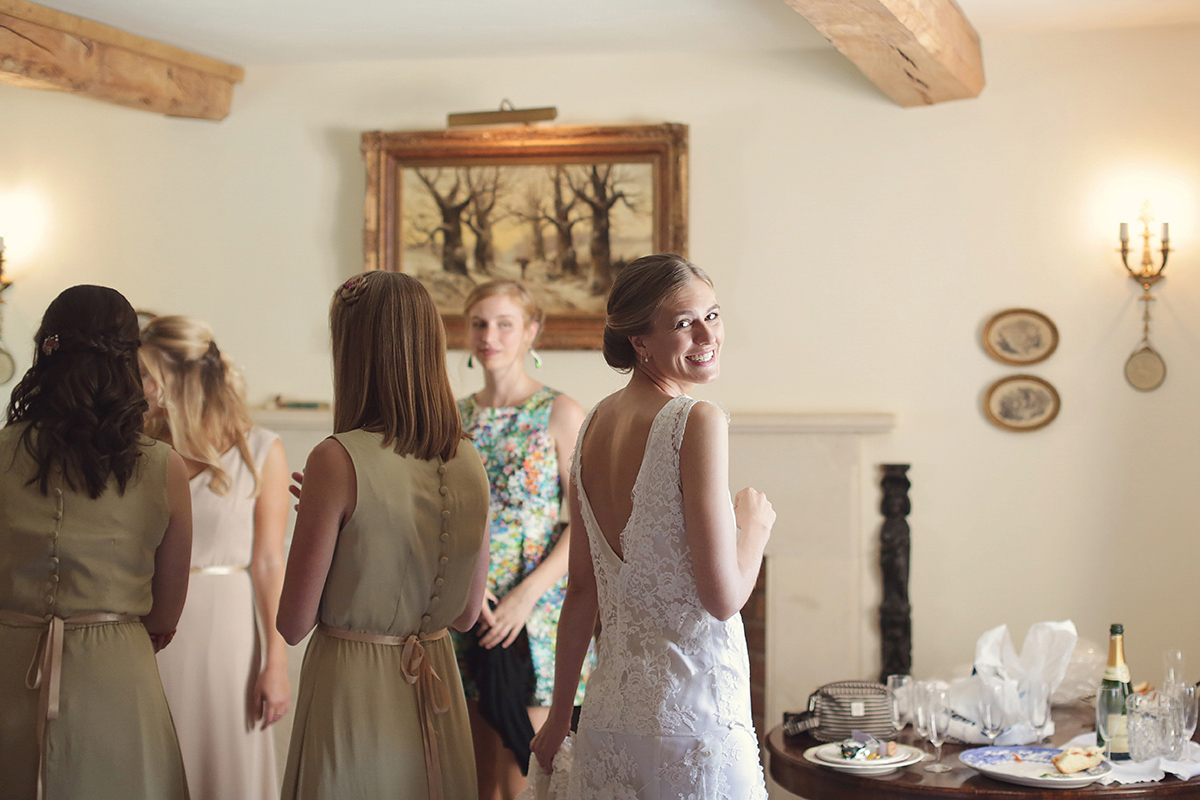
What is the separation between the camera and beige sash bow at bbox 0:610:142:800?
5.92 ft

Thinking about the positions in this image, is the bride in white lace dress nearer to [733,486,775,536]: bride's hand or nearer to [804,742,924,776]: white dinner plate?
[733,486,775,536]: bride's hand

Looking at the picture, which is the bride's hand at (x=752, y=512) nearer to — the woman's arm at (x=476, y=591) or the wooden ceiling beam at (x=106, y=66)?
the woman's arm at (x=476, y=591)

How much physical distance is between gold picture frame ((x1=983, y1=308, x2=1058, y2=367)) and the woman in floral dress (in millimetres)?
1821

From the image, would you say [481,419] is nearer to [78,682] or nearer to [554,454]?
[554,454]

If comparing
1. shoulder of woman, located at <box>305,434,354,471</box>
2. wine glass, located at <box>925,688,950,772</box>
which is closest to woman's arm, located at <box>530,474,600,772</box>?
shoulder of woman, located at <box>305,434,354,471</box>

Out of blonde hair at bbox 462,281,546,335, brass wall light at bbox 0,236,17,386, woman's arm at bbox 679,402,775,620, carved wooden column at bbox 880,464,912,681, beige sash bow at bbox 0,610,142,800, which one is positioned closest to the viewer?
woman's arm at bbox 679,402,775,620

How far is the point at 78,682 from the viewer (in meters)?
1.85

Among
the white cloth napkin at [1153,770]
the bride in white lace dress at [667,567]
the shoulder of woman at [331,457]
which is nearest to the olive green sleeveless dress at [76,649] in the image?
the shoulder of woman at [331,457]

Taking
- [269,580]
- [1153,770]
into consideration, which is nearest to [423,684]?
[269,580]

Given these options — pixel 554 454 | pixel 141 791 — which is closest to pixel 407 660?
pixel 141 791

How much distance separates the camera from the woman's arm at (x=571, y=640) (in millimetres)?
1818

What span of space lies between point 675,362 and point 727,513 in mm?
252

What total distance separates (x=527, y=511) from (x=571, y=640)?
2.80 ft

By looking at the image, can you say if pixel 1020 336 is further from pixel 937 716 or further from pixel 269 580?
pixel 269 580
